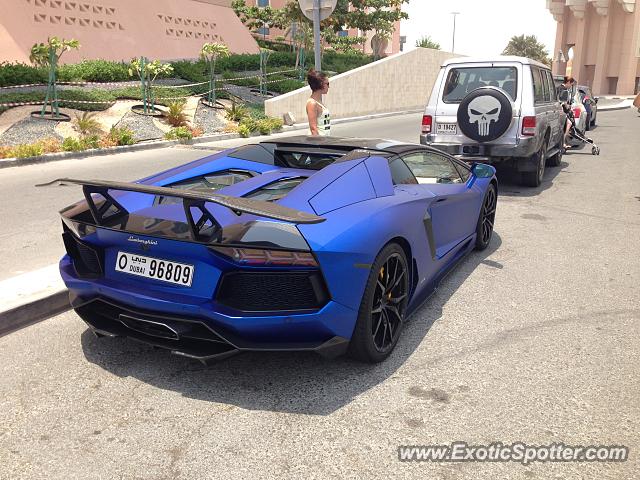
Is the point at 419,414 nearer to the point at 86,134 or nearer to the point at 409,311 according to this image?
the point at 409,311

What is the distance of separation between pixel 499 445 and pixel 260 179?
2127mm

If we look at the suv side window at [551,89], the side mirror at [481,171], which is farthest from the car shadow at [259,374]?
the suv side window at [551,89]

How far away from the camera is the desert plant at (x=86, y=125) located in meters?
14.7

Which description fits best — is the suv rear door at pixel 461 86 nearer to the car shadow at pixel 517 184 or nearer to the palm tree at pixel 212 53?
the car shadow at pixel 517 184

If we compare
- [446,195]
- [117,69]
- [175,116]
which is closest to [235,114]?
[175,116]

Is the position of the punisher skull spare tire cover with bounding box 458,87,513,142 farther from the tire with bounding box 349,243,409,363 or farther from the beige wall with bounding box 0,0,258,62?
the beige wall with bounding box 0,0,258,62

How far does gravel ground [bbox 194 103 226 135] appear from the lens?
18.3 meters

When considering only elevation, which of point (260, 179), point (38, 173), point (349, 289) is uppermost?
point (260, 179)

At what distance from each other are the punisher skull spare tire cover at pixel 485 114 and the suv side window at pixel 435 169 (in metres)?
3.61

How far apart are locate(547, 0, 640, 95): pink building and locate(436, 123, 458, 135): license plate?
215 feet

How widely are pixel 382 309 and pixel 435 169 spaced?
2.12 meters

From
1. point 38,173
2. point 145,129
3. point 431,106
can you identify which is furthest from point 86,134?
point 431,106

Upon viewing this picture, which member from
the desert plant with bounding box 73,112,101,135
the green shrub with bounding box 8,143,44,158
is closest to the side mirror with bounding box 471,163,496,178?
the green shrub with bounding box 8,143,44,158

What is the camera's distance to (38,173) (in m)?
11.1
